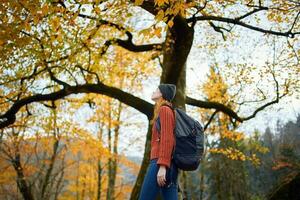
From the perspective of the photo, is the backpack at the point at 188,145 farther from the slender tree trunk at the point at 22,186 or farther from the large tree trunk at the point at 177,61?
the slender tree trunk at the point at 22,186

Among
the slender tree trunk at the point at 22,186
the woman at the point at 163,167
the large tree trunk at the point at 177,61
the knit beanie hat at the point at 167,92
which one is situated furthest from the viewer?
the slender tree trunk at the point at 22,186

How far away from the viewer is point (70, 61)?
1010 centimetres

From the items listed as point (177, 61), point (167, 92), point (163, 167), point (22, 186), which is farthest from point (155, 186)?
point (22, 186)

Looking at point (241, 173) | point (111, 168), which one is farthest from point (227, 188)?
point (111, 168)

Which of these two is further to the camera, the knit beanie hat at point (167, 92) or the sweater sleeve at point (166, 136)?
the knit beanie hat at point (167, 92)

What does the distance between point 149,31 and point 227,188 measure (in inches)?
985

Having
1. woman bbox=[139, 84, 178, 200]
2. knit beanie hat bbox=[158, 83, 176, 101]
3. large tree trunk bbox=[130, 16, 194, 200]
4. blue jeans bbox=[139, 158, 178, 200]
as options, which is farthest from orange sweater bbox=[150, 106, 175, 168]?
large tree trunk bbox=[130, 16, 194, 200]

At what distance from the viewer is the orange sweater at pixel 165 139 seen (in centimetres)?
376

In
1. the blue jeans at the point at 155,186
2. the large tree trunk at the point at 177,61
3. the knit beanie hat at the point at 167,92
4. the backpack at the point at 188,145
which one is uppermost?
the large tree trunk at the point at 177,61

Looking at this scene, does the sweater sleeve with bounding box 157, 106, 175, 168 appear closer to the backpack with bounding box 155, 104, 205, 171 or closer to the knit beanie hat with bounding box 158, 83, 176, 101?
the backpack with bounding box 155, 104, 205, 171

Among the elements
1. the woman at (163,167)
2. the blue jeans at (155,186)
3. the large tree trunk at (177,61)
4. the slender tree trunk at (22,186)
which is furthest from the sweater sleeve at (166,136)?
the slender tree trunk at (22,186)

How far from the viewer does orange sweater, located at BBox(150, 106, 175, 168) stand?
376cm

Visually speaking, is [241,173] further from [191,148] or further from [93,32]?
[191,148]

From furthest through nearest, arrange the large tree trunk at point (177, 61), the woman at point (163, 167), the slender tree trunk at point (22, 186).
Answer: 1. the slender tree trunk at point (22, 186)
2. the large tree trunk at point (177, 61)
3. the woman at point (163, 167)
